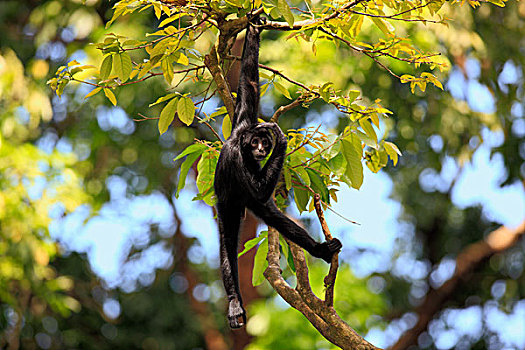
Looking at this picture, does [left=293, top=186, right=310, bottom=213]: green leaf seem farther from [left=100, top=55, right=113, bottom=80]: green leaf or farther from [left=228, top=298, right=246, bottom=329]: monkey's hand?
[left=100, top=55, right=113, bottom=80]: green leaf

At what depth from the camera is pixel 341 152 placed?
2.57 meters

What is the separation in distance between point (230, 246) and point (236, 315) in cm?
36

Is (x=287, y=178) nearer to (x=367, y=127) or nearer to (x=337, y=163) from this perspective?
(x=337, y=163)

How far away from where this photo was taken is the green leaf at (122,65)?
2531mm

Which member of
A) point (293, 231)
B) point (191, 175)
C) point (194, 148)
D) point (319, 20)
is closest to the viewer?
point (319, 20)

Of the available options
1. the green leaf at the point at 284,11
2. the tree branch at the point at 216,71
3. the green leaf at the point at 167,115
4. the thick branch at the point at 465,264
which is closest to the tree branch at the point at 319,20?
the green leaf at the point at 284,11

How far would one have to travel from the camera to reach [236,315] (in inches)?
99.6

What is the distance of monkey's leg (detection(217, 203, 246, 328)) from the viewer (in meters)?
2.67

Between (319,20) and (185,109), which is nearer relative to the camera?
(319,20)

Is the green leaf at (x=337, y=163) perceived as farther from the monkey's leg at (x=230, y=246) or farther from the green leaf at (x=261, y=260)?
the green leaf at (x=261, y=260)

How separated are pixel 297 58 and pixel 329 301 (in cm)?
751

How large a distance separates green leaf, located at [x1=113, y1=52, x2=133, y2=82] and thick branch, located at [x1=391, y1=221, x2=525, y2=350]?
8131mm

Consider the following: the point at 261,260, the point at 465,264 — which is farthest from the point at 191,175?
the point at 261,260

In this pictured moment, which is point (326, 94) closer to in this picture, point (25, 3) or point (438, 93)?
point (438, 93)
